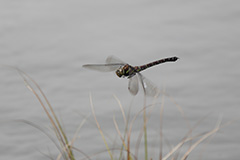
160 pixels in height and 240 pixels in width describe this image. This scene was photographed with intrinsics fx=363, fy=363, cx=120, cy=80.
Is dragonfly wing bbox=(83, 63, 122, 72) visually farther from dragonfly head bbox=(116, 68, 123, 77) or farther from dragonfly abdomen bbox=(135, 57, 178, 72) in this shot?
dragonfly abdomen bbox=(135, 57, 178, 72)

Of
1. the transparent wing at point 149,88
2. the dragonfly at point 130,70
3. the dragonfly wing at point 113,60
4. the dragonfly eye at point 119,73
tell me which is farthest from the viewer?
the dragonfly wing at point 113,60

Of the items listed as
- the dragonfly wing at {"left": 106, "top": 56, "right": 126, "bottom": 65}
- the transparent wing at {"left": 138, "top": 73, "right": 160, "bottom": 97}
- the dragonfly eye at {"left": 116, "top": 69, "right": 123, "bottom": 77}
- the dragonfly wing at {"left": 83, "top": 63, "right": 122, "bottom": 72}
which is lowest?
the transparent wing at {"left": 138, "top": 73, "right": 160, "bottom": 97}

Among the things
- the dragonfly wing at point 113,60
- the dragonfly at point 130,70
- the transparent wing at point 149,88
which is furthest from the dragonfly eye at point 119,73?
the transparent wing at point 149,88

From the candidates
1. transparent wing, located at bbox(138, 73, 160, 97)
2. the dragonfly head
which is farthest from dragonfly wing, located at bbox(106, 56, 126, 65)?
transparent wing, located at bbox(138, 73, 160, 97)

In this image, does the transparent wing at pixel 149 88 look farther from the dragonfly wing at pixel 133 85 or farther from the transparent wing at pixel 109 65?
the transparent wing at pixel 109 65

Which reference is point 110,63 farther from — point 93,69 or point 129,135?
point 129,135

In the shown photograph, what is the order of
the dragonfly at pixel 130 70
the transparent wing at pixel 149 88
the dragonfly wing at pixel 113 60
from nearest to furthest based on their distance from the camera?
1. the transparent wing at pixel 149 88
2. the dragonfly at pixel 130 70
3. the dragonfly wing at pixel 113 60

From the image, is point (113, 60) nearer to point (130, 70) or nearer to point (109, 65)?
point (109, 65)
